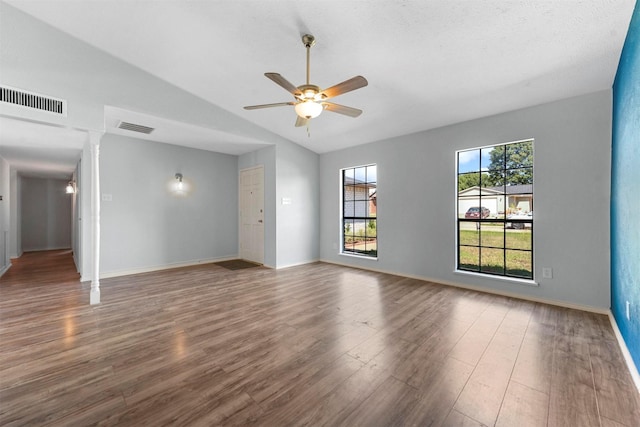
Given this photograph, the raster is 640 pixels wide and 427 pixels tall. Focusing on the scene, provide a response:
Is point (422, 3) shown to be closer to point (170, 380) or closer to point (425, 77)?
point (425, 77)

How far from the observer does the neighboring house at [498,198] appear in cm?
378

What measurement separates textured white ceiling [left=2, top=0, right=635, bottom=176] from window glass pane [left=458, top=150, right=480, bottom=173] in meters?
0.55

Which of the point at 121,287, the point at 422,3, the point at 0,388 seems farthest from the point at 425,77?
the point at 121,287

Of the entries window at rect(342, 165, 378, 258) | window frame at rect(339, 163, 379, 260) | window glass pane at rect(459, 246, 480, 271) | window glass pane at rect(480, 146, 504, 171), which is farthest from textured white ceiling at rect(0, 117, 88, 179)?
window glass pane at rect(459, 246, 480, 271)

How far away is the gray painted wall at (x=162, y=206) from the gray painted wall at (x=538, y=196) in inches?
145

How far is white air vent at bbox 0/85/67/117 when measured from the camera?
2936 mm

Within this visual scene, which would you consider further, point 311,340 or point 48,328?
point 48,328

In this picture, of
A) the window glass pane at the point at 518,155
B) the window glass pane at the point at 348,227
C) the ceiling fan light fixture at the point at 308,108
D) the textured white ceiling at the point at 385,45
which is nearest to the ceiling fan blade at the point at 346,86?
the ceiling fan light fixture at the point at 308,108

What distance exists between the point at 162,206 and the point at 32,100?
2.75 meters

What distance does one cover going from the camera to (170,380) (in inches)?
75.7

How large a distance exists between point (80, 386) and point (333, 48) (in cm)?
362

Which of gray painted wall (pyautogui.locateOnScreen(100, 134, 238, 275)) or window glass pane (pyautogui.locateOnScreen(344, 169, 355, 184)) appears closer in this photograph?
gray painted wall (pyautogui.locateOnScreen(100, 134, 238, 275))

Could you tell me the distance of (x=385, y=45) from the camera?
277 centimetres

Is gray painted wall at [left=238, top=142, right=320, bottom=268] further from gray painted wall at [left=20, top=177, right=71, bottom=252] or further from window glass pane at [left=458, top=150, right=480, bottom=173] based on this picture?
gray painted wall at [left=20, top=177, right=71, bottom=252]
